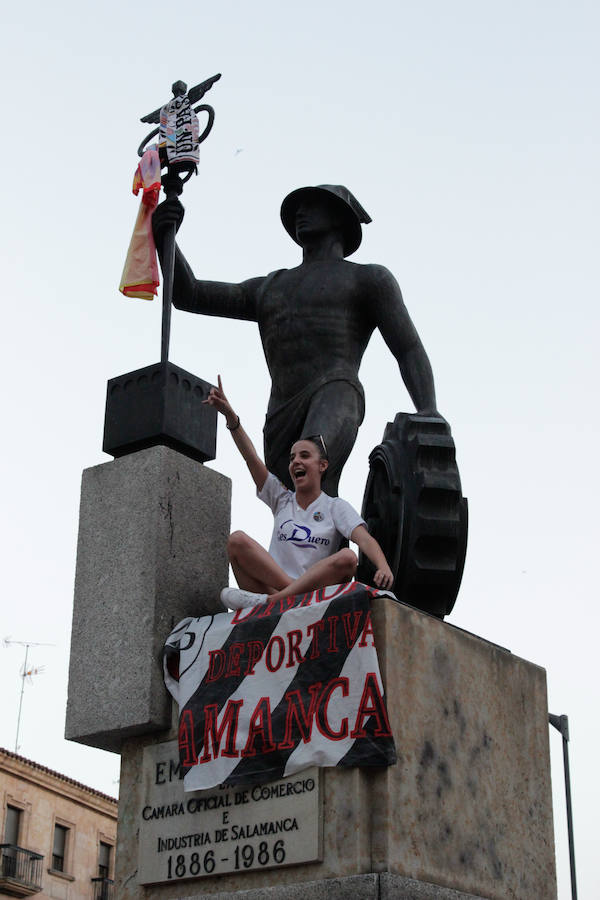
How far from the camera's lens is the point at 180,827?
6.05m

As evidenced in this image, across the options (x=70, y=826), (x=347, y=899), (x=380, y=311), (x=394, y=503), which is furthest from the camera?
(x=70, y=826)

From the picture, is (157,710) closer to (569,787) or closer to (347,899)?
(347,899)

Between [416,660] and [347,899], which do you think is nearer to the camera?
[347,899]

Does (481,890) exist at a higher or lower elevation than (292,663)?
lower

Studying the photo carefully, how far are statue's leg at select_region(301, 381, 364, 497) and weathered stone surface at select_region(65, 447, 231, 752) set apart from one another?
0.57 meters

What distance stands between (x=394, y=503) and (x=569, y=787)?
10701 mm

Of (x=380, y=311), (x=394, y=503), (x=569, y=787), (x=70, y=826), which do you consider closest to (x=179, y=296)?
(x=380, y=311)

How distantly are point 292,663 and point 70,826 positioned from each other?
34.1 m

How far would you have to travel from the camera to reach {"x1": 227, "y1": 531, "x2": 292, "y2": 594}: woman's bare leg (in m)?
6.39

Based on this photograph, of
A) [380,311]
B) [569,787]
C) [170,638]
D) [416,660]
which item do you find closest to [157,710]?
[170,638]

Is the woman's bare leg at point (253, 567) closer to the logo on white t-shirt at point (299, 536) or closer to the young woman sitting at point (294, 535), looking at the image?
the young woman sitting at point (294, 535)

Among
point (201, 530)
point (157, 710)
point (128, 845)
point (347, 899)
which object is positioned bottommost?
point (347, 899)

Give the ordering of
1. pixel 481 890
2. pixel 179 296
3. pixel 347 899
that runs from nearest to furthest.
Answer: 1. pixel 347 899
2. pixel 481 890
3. pixel 179 296

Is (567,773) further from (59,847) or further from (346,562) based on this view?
(59,847)
